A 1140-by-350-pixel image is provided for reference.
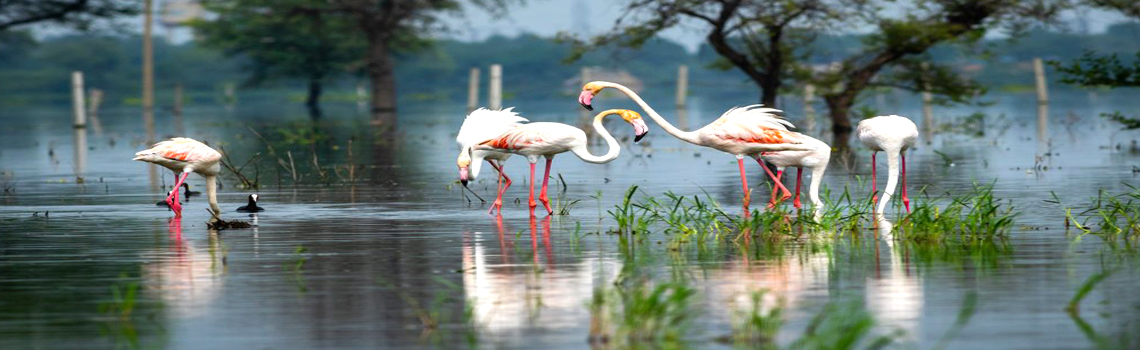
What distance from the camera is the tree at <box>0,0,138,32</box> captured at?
48.8 metres

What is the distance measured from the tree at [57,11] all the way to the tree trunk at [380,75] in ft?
24.0

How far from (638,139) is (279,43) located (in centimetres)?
5352

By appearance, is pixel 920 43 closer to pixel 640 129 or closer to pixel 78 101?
pixel 640 129

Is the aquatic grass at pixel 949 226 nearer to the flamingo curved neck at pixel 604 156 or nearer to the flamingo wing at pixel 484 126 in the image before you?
the flamingo curved neck at pixel 604 156

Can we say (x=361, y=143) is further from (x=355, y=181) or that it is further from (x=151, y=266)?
(x=151, y=266)

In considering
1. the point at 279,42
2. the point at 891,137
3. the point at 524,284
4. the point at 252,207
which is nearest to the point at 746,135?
the point at 891,137

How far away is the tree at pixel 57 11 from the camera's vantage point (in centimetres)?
4884

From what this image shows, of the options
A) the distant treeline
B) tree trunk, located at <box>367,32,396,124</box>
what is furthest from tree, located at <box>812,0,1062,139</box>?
the distant treeline

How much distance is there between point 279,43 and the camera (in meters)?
65.6

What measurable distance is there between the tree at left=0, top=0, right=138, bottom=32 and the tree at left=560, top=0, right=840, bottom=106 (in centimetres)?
2312

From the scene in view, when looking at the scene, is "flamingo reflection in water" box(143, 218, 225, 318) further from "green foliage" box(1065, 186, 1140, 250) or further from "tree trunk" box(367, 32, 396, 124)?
"tree trunk" box(367, 32, 396, 124)

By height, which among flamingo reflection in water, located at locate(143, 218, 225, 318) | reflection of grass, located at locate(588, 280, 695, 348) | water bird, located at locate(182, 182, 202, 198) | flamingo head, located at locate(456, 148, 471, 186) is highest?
flamingo head, located at locate(456, 148, 471, 186)

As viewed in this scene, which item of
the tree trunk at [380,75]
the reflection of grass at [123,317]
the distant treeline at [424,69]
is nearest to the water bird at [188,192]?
the reflection of grass at [123,317]

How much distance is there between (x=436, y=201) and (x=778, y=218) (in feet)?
17.2
